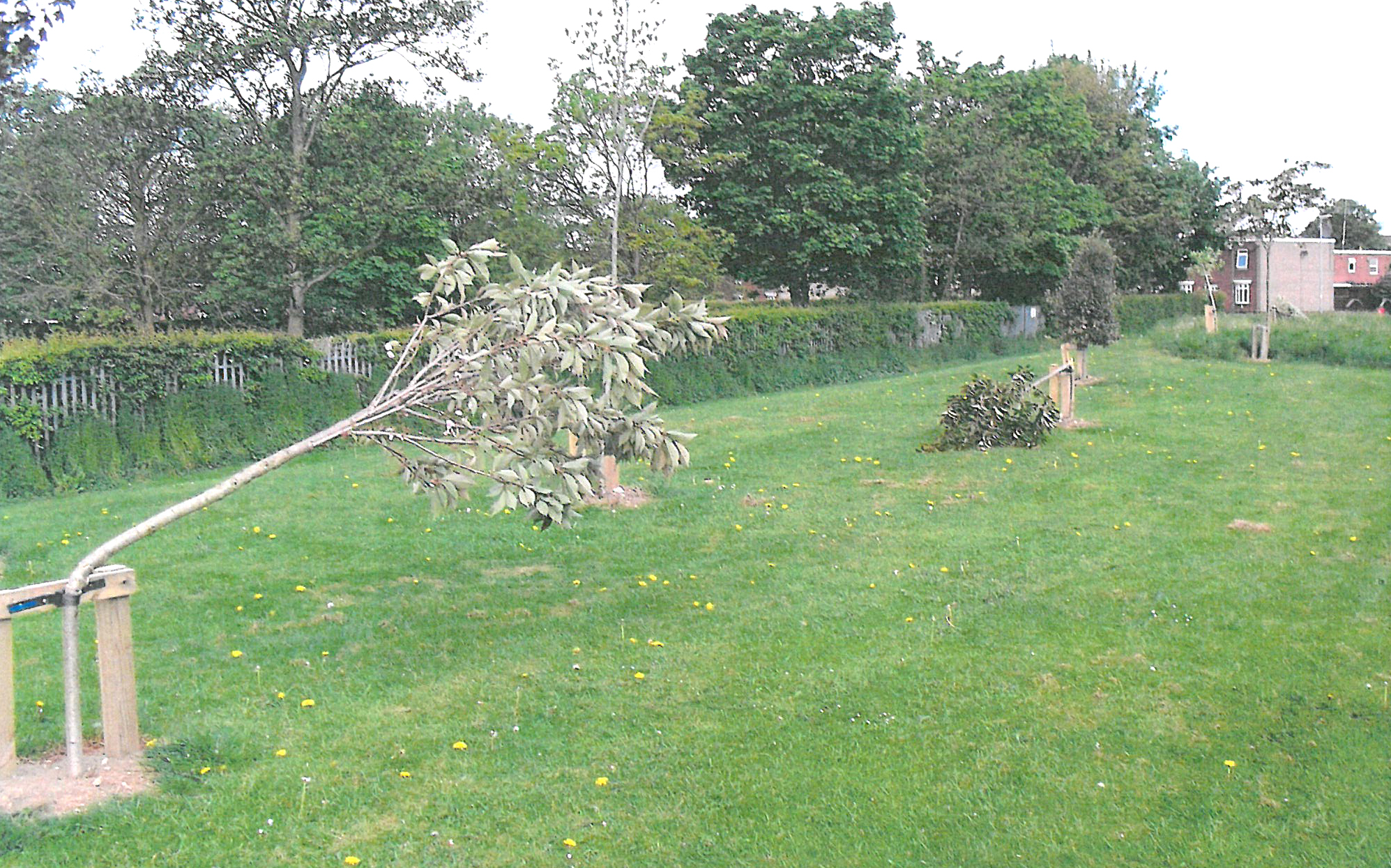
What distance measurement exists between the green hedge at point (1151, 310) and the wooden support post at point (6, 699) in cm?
3943

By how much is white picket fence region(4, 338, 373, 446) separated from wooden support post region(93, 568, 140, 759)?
413 inches

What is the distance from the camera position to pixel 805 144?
31.2 meters

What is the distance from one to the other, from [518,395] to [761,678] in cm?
209

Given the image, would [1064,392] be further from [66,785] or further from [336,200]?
[336,200]

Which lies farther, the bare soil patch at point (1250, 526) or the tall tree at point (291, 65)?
the tall tree at point (291, 65)

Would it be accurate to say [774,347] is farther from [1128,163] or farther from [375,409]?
[1128,163]

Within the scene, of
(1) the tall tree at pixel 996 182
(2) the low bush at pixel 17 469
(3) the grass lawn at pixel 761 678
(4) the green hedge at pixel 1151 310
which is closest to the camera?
(3) the grass lawn at pixel 761 678

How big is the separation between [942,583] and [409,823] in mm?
4735

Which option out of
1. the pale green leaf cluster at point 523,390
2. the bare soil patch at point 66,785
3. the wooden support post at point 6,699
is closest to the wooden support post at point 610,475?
the pale green leaf cluster at point 523,390

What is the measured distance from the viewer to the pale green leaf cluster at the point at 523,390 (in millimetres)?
5938

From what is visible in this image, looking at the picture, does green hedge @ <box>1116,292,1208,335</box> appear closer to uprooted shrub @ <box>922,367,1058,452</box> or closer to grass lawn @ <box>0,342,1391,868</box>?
uprooted shrub @ <box>922,367,1058,452</box>

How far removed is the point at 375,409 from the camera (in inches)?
237

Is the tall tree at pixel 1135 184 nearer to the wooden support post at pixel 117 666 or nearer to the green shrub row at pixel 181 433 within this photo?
the green shrub row at pixel 181 433

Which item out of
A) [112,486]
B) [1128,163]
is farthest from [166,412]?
[1128,163]
